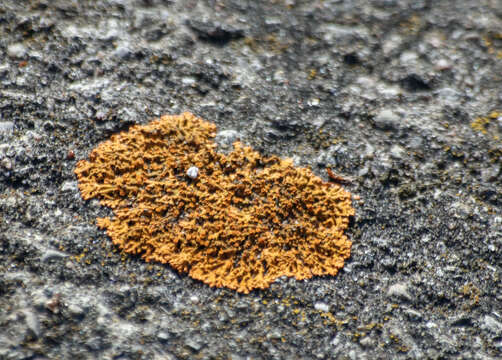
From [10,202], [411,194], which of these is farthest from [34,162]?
[411,194]

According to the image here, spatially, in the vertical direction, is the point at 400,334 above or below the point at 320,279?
below

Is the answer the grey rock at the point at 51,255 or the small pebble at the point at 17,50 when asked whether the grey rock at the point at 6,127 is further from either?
the grey rock at the point at 51,255

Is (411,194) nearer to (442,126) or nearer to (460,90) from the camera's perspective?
(442,126)

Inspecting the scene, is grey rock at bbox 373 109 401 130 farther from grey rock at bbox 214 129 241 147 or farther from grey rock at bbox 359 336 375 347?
→ grey rock at bbox 359 336 375 347

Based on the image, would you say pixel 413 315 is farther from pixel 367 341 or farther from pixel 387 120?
pixel 387 120

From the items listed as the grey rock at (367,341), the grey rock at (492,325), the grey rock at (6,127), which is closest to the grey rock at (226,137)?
the grey rock at (6,127)

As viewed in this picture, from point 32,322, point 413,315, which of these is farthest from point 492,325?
point 32,322
